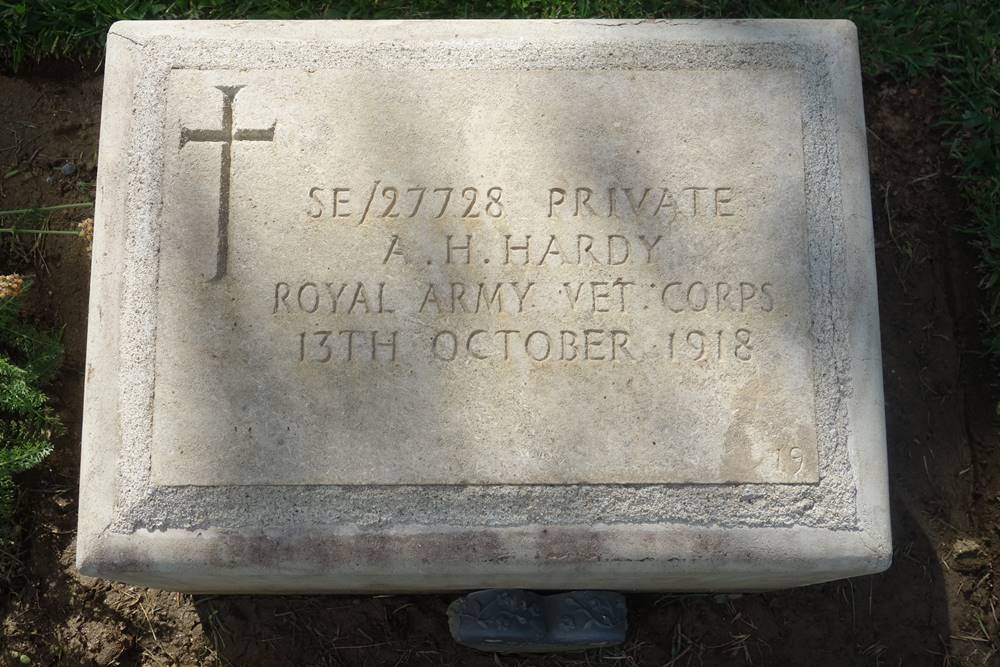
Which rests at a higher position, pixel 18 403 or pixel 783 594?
pixel 18 403

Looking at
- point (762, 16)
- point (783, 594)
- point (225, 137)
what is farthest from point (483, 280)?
point (762, 16)

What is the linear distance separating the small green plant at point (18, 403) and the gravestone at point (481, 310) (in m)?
0.71

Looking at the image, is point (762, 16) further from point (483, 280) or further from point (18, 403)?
point (18, 403)

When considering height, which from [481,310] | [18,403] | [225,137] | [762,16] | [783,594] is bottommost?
[783,594]

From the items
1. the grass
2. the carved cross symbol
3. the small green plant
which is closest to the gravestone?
the carved cross symbol

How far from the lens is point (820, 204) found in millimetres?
2193

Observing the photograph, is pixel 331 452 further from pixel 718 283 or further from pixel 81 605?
pixel 81 605

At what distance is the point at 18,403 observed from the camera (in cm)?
260

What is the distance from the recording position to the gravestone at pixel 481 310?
203cm

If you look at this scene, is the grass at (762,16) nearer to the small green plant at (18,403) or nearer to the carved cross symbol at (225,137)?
the carved cross symbol at (225,137)

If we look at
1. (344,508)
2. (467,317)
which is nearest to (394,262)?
(467,317)

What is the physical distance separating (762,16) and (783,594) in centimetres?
219

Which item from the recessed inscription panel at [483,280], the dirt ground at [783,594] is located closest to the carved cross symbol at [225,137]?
the recessed inscription panel at [483,280]

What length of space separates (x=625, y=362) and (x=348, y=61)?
46.5 inches
